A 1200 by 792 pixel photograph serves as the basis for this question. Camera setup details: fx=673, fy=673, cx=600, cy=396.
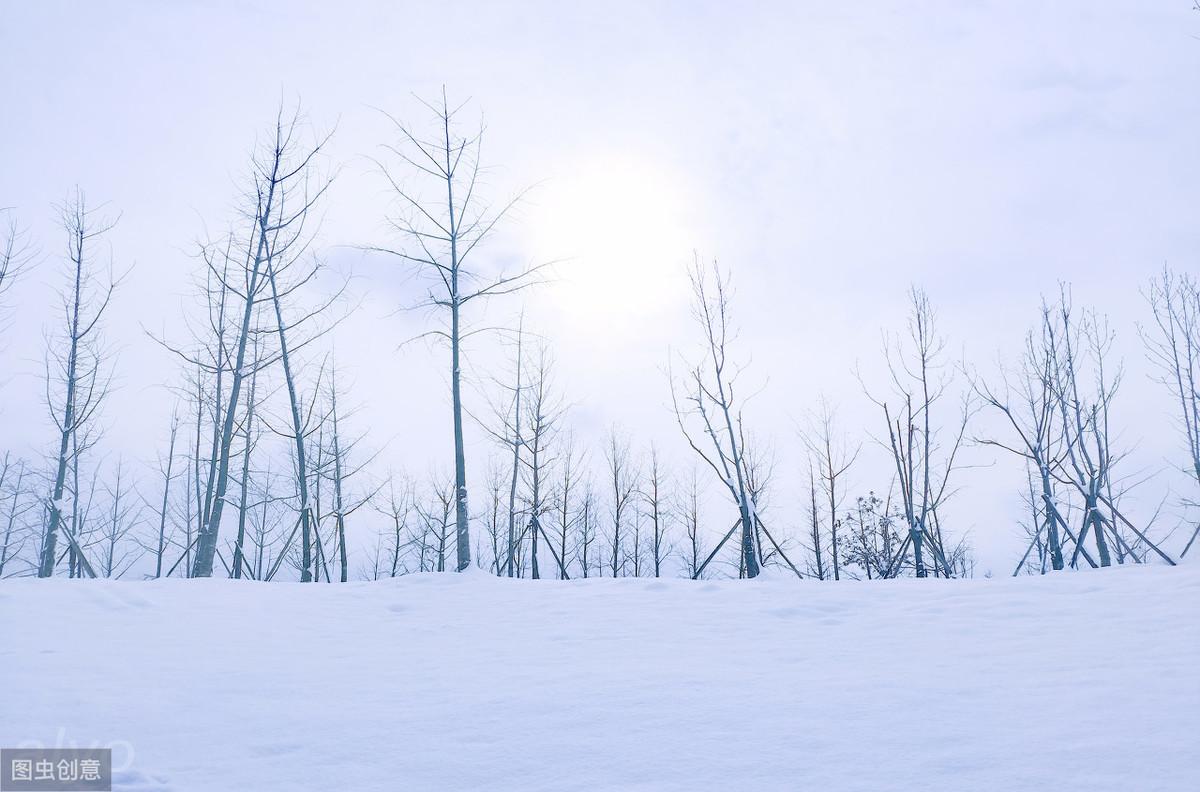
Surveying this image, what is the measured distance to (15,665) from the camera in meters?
3.44

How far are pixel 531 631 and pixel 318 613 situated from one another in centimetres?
199

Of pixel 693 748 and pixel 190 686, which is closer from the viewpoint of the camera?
pixel 693 748

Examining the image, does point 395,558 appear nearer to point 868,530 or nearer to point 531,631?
point 868,530

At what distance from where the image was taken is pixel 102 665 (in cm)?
358

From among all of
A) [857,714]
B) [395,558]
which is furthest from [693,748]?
[395,558]

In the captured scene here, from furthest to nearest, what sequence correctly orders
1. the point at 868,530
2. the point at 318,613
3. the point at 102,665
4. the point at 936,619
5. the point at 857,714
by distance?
the point at 868,530
the point at 318,613
the point at 936,619
the point at 102,665
the point at 857,714

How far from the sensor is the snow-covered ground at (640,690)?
2.35m

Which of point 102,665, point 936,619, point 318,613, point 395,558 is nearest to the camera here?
point 102,665

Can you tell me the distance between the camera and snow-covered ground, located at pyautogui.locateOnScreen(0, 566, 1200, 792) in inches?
92.4

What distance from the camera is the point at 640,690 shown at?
3.18 meters

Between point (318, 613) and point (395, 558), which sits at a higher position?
point (318, 613)

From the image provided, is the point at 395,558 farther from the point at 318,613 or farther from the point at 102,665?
the point at 102,665

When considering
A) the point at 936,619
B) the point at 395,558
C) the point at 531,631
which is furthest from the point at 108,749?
the point at 395,558

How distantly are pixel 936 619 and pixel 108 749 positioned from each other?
4.54 metres
